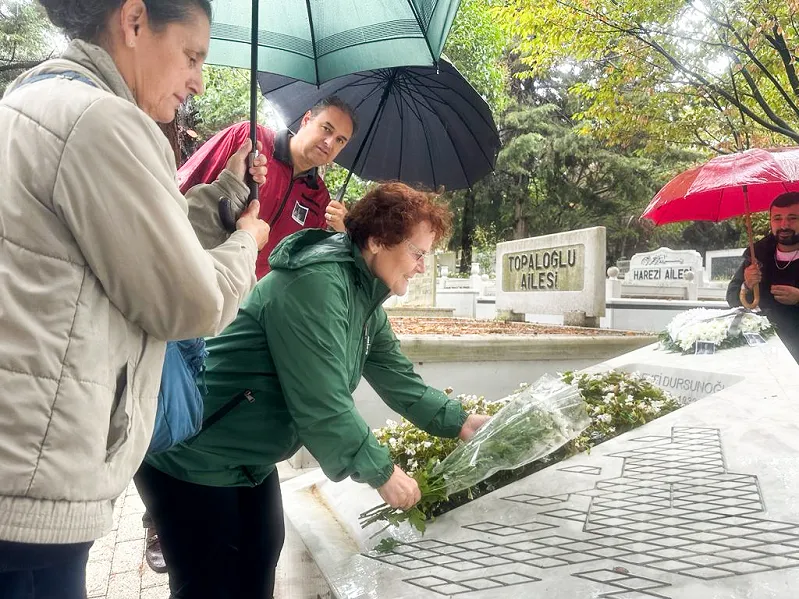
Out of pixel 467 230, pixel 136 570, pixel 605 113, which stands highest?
pixel 605 113

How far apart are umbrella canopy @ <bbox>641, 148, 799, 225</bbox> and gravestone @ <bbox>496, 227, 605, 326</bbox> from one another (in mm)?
1549

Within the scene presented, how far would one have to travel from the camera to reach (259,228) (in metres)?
1.39

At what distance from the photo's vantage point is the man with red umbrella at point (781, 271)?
4277 millimetres

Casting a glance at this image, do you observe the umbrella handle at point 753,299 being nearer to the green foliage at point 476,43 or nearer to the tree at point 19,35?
the green foliage at point 476,43

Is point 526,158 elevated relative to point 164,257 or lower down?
elevated

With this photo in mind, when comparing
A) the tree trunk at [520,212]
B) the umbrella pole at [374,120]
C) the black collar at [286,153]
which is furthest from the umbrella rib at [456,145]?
the tree trunk at [520,212]

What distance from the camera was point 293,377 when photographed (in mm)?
1578

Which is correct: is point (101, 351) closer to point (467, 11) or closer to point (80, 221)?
point (80, 221)

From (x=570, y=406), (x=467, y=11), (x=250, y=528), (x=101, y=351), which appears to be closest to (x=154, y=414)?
(x=101, y=351)

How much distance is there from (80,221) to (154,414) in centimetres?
36

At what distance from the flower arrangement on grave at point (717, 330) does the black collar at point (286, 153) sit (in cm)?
280

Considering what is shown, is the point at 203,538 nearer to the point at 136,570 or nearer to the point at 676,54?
the point at 136,570

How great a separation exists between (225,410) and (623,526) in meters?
1.23

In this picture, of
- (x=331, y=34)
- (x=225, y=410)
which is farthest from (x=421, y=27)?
(x=225, y=410)
